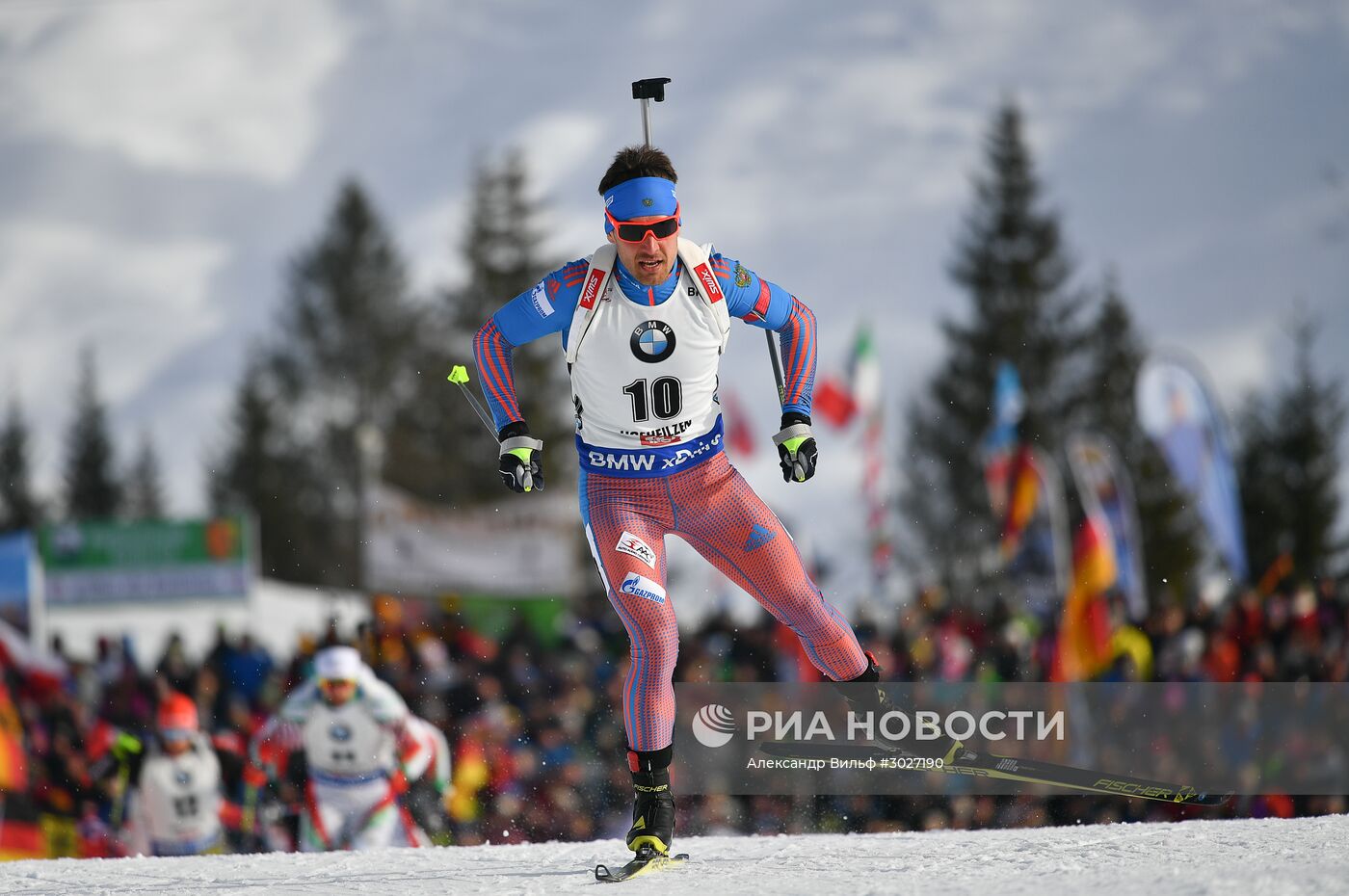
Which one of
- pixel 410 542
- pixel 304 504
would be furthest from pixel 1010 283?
pixel 410 542

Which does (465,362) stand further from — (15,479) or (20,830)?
(15,479)

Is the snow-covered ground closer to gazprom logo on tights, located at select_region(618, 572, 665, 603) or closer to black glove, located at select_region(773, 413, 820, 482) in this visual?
gazprom logo on tights, located at select_region(618, 572, 665, 603)

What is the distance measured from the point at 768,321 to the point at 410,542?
10354 millimetres

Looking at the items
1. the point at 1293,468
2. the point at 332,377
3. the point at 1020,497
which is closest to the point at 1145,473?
the point at 1293,468

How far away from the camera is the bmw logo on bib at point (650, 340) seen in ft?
16.8

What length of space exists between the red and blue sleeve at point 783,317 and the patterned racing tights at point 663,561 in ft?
1.50

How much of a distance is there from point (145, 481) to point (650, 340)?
54575mm

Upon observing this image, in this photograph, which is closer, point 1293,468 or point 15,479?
point 1293,468

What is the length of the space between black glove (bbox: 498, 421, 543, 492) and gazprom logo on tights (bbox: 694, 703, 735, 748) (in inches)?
65.1

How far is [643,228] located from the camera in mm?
5062

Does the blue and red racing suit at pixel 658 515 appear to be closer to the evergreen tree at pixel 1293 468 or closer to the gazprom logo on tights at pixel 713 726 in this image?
the gazprom logo on tights at pixel 713 726

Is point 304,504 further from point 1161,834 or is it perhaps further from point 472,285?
point 1161,834

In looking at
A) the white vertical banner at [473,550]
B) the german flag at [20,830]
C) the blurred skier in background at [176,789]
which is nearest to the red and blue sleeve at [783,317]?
the blurred skier in background at [176,789]

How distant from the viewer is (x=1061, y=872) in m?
4.68
